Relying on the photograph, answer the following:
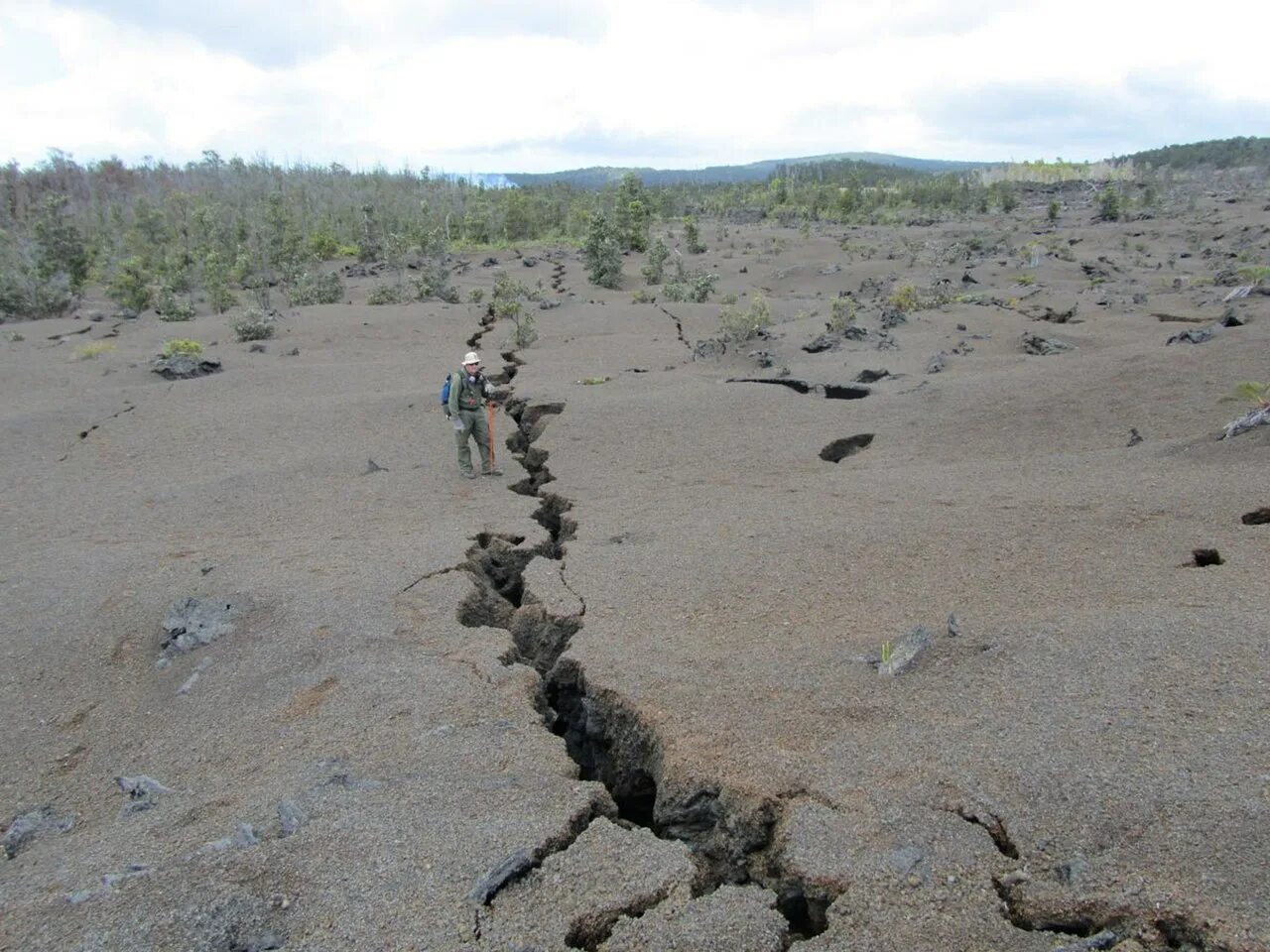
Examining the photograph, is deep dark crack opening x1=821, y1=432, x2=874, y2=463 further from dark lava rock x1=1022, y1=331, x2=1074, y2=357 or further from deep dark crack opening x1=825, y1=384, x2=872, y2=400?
dark lava rock x1=1022, y1=331, x2=1074, y2=357

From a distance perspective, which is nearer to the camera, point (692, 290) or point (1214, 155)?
point (692, 290)

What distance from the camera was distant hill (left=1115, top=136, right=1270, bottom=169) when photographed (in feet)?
Result: 257

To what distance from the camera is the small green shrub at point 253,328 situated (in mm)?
18859

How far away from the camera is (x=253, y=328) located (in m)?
18.9

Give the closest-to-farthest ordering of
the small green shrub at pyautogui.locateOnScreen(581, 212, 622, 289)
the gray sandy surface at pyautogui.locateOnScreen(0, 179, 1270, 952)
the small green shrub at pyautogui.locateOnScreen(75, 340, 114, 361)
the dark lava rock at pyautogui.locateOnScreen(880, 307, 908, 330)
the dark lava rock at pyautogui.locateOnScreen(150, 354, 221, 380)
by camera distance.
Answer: the gray sandy surface at pyautogui.locateOnScreen(0, 179, 1270, 952), the dark lava rock at pyautogui.locateOnScreen(150, 354, 221, 380), the dark lava rock at pyautogui.locateOnScreen(880, 307, 908, 330), the small green shrub at pyautogui.locateOnScreen(75, 340, 114, 361), the small green shrub at pyautogui.locateOnScreen(581, 212, 622, 289)

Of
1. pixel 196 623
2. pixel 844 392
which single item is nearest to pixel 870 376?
pixel 844 392

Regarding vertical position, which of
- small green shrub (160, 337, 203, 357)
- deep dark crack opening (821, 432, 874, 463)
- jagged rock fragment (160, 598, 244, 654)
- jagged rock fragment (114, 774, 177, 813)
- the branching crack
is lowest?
jagged rock fragment (114, 774, 177, 813)

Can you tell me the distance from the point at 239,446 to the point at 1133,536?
10.2 m

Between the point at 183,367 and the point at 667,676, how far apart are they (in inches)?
540

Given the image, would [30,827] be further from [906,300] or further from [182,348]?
[906,300]

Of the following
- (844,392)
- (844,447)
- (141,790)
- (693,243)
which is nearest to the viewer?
(141,790)

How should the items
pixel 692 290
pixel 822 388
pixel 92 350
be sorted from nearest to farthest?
pixel 822 388 < pixel 92 350 < pixel 692 290

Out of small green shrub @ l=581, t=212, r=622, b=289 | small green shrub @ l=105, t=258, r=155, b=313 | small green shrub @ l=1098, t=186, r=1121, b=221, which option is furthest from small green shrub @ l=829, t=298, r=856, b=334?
small green shrub @ l=1098, t=186, r=1121, b=221

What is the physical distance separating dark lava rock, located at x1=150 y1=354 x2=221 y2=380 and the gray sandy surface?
11.5 feet
